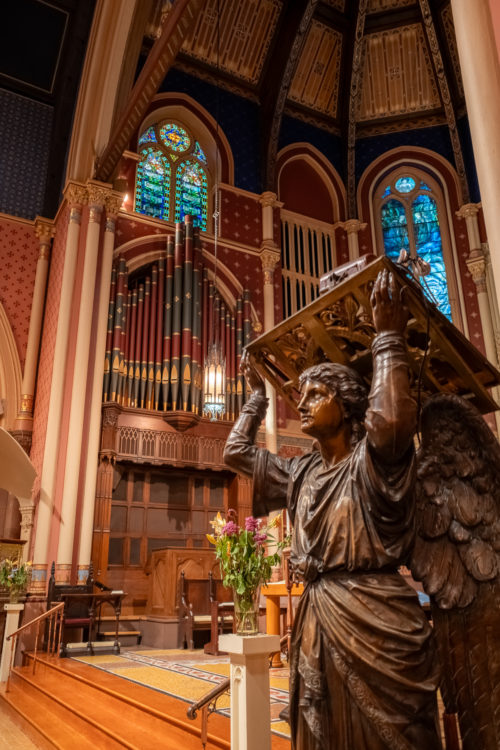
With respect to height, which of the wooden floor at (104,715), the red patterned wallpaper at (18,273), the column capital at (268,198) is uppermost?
the column capital at (268,198)

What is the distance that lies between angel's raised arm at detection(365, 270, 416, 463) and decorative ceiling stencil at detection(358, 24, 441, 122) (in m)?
12.3

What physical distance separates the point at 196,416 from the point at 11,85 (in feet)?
21.5

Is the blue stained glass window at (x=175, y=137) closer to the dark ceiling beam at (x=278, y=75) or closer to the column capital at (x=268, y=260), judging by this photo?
the dark ceiling beam at (x=278, y=75)

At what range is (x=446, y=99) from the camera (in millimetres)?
11367

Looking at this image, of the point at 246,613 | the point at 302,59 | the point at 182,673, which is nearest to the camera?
the point at 246,613

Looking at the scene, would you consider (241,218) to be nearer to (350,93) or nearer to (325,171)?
(325,171)

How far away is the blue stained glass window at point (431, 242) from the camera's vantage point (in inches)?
448

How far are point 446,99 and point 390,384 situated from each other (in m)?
11.8

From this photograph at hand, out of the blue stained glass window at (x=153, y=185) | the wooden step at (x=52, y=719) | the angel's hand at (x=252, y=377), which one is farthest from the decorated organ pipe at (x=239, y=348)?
the angel's hand at (x=252, y=377)

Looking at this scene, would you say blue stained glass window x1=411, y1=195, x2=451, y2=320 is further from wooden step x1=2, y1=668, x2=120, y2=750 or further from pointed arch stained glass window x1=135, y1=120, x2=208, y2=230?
wooden step x1=2, y1=668, x2=120, y2=750

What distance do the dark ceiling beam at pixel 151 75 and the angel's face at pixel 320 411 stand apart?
621cm

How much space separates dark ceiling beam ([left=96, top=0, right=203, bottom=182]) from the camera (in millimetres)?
6688

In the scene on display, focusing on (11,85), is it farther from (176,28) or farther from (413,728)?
(413,728)

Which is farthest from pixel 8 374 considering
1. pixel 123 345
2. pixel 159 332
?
pixel 159 332
